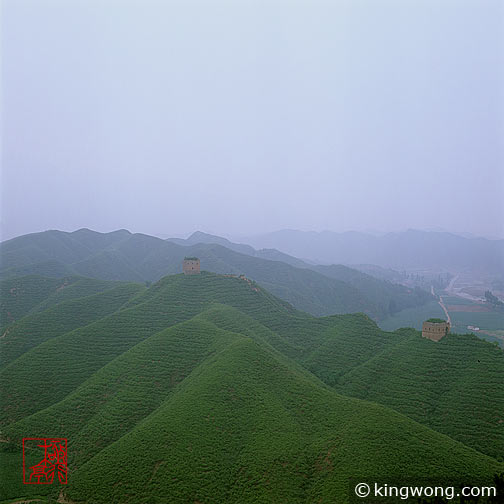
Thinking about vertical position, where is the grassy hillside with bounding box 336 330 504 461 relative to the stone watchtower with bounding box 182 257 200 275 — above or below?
below

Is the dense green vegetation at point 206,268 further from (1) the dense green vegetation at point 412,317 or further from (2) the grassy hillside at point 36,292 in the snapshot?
(2) the grassy hillside at point 36,292

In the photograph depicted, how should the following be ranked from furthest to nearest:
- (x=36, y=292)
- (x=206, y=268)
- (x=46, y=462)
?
(x=206, y=268), (x=36, y=292), (x=46, y=462)

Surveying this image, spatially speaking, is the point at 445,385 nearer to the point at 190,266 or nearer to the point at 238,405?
the point at 238,405

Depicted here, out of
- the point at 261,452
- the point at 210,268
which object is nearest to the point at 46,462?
the point at 261,452

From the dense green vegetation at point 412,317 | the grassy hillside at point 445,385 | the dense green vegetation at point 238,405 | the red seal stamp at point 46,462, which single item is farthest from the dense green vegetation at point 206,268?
the red seal stamp at point 46,462

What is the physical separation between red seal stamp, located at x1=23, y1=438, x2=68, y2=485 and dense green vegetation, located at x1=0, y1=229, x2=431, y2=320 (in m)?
84.9

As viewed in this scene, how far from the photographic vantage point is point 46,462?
100.0 feet

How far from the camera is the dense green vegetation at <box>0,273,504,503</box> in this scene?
78.0ft

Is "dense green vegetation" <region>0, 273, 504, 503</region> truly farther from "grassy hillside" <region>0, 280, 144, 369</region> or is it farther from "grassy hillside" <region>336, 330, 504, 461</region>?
"grassy hillside" <region>0, 280, 144, 369</region>

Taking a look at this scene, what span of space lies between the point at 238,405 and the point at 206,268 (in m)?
99.6

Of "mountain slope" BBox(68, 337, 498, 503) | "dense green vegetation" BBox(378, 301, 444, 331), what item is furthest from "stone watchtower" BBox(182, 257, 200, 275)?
"dense green vegetation" BBox(378, 301, 444, 331)

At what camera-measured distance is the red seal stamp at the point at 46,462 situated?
92.4 feet

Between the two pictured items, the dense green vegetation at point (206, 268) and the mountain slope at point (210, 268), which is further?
the mountain slope at point (210, 268)

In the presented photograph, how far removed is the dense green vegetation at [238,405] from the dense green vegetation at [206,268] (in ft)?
217
